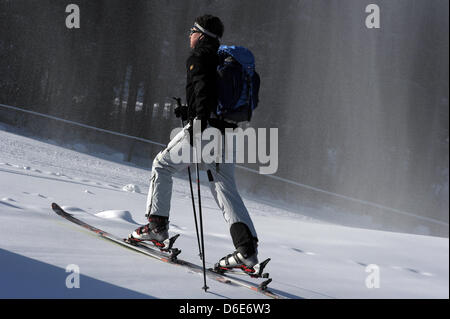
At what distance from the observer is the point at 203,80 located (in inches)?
73.5

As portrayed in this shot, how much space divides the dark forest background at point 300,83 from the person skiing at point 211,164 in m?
8.23

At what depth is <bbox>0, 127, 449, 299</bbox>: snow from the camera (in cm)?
160

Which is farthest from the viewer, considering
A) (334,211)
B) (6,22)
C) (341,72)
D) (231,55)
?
(341,72)

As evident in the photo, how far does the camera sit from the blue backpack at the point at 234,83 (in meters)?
1.94

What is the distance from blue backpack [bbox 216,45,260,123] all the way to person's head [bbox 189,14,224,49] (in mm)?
86

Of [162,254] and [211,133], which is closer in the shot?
[211,133]

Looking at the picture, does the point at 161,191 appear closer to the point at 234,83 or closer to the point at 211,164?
the point at 211,164

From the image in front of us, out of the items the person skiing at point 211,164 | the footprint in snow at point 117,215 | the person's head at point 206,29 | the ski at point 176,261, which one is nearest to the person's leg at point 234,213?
the person skiing at point 211,164

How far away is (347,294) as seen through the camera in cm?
214

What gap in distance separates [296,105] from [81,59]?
20.8ft

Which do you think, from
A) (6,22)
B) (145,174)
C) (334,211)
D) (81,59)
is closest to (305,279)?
(145,174)

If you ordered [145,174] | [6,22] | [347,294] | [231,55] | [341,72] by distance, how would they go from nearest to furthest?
[231,55]
[347,294]
[145,174]
[6,22]
[341,72]

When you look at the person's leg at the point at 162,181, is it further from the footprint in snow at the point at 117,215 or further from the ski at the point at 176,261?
the footprint in snow at the point at 117,215

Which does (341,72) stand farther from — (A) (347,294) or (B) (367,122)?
(A) (347,294)
